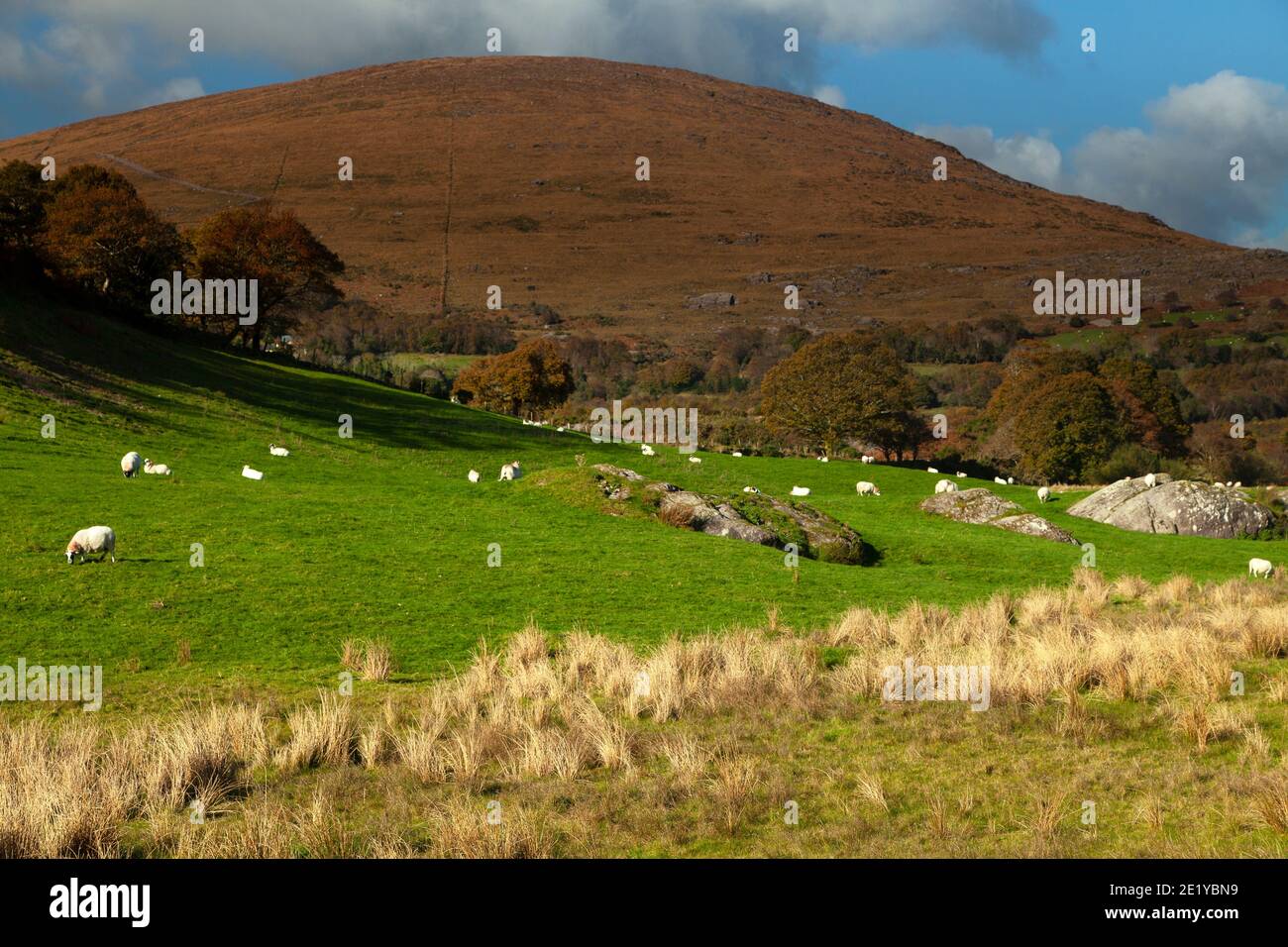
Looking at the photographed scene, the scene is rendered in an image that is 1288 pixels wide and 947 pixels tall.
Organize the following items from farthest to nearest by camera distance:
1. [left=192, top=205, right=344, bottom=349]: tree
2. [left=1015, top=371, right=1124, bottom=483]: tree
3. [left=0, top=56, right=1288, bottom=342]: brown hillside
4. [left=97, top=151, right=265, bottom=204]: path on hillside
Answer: [left=97, top=151, right=265, bottom=204]: path on hillside < [left=0, top=56, right=1288, bottom=342]: brown hillside < [left=192, top=205, right=344, bottom=349]: tree < [left=1015, top=371, right=1124, bottom=483]: tree

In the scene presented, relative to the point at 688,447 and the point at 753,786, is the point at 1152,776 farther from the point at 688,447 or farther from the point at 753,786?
the point at 688,447

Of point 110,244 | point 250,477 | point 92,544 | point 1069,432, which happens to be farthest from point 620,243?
point 92,544

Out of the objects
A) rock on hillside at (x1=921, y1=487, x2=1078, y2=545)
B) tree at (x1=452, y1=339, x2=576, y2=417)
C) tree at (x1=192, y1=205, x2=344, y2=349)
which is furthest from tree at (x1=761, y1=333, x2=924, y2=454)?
tree at (x1=192, y1=205, x2=344, y2=349)

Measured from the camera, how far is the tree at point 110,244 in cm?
5100

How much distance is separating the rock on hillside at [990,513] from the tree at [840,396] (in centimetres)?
2893

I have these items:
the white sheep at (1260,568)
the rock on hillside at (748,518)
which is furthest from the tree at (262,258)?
the white sheep at (1260,568)

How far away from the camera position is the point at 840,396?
6519 centimetres

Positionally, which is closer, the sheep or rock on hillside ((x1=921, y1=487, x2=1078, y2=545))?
the sheep

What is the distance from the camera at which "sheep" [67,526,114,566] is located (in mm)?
16422

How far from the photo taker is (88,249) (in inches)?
2028

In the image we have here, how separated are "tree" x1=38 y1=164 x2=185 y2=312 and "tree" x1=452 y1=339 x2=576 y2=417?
23325 millimetres

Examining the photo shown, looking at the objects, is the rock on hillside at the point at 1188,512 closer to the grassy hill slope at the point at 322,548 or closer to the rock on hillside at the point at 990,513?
the grassy hill slope at the point at 322,548

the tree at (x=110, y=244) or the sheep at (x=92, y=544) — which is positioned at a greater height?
the tree at (x=110, y=244)

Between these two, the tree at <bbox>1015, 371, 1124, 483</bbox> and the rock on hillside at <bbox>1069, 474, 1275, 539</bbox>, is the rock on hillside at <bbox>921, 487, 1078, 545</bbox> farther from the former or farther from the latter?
the tree at <bbox>1015, 371, 1124, 483</bbox>
